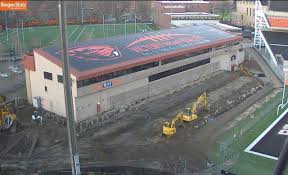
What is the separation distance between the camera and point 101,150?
57.5 feet

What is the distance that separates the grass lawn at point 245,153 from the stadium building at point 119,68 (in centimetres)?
634

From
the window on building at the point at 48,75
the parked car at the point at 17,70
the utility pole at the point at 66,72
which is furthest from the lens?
the parked car at the point at 17,70

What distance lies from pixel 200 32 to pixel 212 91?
8.02 meters

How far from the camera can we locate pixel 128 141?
18.7m

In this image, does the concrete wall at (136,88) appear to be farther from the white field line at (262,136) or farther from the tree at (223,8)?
the tree at (223,8)

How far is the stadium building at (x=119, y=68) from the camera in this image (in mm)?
20734

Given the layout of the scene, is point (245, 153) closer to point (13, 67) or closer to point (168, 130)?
point (168, 130)

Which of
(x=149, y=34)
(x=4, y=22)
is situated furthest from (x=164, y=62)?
(x=4, y=22)

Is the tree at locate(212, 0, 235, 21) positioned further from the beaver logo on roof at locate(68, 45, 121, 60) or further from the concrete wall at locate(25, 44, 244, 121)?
the beaver logo on roof at locate(68, 45, 121, 60)

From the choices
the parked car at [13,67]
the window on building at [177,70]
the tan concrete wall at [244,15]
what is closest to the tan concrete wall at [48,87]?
the window on building at [177,70]

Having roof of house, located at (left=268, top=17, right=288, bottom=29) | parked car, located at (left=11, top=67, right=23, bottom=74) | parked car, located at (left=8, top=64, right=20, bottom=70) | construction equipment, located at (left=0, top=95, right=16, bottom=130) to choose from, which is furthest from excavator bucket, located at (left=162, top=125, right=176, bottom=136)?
roof of house, located at (left=268, top=17, right=288, bottom=29)

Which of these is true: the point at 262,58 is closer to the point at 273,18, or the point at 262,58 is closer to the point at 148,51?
the point at 273,18

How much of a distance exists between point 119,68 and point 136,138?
4.80 metres

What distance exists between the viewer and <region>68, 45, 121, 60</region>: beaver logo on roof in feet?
73.6
